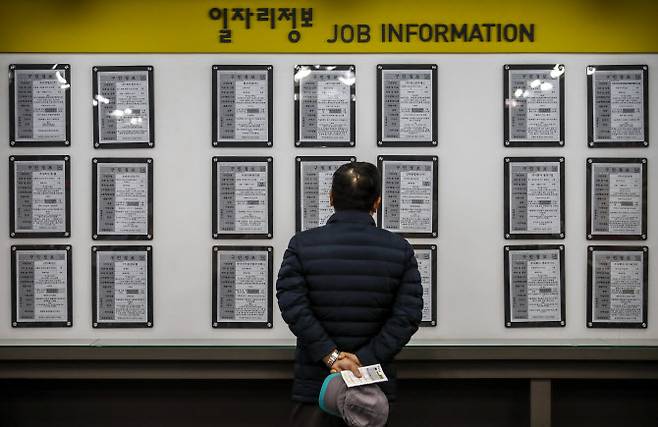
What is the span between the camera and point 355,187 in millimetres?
2117

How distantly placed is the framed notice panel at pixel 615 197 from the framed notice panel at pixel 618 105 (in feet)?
0.32

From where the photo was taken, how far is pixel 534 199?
2787 millimetres

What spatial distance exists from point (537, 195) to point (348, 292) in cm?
120

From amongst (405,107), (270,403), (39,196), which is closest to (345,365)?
(270,403)

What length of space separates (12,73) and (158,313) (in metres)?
1.31

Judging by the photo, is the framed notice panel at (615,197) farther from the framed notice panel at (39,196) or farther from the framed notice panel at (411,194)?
the framed notice panel at (39,196)

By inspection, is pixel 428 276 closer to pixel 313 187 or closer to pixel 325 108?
pixel 313 187

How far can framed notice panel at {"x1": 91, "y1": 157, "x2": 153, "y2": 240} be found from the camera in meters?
2.80

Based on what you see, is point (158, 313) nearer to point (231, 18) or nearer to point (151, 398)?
point (151, 398)

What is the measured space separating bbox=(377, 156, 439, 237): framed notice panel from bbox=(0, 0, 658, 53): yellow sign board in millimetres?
532

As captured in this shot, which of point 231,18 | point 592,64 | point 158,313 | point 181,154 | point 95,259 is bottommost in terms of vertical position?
point 158,313

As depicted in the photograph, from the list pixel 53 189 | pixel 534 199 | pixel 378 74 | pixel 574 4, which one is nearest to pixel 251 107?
pixel 378 74

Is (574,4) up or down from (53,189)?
up

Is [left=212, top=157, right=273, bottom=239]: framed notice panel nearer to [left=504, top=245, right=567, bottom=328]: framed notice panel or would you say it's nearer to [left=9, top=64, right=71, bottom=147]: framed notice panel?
[left=9, top=64, right=71, bottom=147]: framed notice panel
